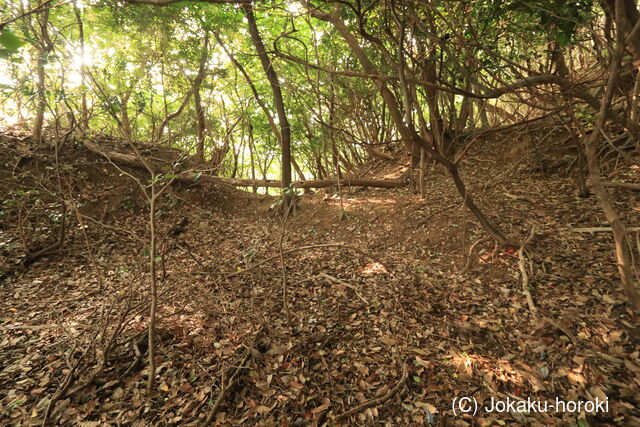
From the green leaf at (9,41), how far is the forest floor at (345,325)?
191 cm

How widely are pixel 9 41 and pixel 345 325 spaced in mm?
3140

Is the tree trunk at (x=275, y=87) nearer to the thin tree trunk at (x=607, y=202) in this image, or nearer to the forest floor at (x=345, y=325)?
the forest floor at (x=345, y=325)

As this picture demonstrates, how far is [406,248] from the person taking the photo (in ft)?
15.2

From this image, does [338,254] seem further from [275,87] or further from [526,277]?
[275,87]

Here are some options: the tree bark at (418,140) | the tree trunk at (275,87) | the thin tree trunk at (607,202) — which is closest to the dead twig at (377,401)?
the thin tree trunk at (607,202)

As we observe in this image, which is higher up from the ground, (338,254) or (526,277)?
(338,254)

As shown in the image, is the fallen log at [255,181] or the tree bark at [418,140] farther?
the fallen log at [255,181]

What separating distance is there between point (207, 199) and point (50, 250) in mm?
2895

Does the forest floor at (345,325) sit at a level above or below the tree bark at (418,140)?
below

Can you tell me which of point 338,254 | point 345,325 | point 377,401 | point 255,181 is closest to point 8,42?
point 377,401

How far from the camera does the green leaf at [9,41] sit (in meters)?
0.99

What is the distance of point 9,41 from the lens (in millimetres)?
1009

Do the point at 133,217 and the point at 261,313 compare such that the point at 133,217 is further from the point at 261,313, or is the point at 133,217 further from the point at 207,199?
the point at 261,313

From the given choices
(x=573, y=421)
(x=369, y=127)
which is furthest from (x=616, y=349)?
(x=369, y=127)
